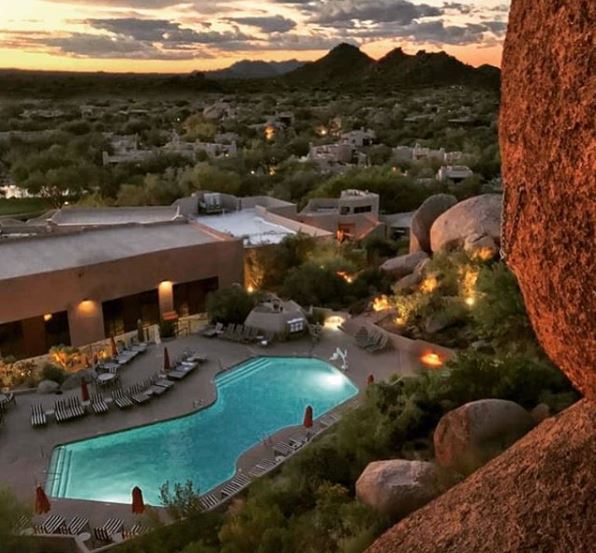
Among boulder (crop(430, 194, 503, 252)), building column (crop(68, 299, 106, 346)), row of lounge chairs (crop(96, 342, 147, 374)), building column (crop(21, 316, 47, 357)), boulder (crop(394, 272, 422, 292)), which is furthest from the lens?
boulder (crop(394, 272, 422, 292))

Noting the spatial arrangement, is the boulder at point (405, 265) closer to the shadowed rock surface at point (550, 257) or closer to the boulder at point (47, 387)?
the boulder at point (47, 387)

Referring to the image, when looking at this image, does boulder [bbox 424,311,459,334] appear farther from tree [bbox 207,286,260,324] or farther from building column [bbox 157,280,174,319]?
building column [bbox 157,280,174,319]

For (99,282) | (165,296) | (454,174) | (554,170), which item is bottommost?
(165,296)

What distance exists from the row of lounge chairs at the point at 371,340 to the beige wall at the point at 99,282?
5205 millimetres

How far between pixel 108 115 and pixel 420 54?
68577mm

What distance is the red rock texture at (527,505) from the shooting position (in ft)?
15.6

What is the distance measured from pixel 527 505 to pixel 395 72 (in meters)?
122

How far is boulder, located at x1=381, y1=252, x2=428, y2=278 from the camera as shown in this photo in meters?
23.1

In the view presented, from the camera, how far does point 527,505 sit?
511 centimetres

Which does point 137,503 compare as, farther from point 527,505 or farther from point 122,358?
point 527,505

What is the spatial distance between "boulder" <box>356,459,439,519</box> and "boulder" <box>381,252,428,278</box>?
46.2 feet

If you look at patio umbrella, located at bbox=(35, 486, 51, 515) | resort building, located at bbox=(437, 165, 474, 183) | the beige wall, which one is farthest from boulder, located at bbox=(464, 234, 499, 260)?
resort building, located at bbox=(437, 165, 474, 183)

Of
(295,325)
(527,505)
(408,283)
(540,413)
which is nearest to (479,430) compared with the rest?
(540,413)

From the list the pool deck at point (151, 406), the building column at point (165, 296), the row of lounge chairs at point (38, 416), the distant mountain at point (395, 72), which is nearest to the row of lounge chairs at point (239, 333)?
the pool deck at point (151, 406)
